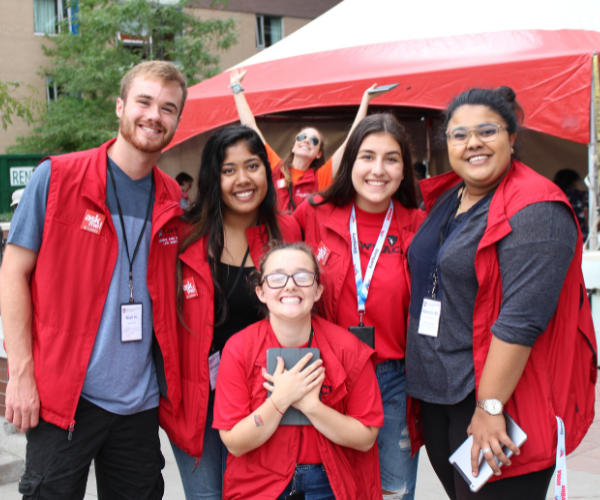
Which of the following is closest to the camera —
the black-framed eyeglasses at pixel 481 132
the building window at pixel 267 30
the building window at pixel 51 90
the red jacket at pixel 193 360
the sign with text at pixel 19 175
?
the black-framed eyeglasses at pixel 481 132

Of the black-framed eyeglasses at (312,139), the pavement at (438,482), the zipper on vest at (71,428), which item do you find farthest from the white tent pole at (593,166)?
the zipper on vest at (71,428)

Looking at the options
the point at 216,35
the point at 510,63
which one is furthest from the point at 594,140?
the point at 216,35

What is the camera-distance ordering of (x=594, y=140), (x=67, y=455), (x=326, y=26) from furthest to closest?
(x=326, y=26), (x=594, y=140), (x=67, y=455)

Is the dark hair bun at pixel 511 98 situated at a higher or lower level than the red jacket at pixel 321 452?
higher

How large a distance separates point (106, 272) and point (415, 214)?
1425 mm

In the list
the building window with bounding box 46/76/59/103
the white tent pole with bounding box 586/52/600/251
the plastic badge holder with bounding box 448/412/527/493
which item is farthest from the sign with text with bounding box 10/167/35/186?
the plastic badge holder with bounding box 448/412/527/493

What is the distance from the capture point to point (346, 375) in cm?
224

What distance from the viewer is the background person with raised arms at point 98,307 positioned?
2.16 metres

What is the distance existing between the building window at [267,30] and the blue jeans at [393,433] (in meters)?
23.6

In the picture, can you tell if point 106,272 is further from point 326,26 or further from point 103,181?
point 326,26

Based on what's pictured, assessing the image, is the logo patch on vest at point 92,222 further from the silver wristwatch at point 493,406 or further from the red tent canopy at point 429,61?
the red tent canopy at point 429,61

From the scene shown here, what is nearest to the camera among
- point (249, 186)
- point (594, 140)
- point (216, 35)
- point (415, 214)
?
point (249, 186)

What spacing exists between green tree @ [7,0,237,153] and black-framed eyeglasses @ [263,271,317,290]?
15.3 metres

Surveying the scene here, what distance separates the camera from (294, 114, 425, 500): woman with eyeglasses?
250 centimetres
